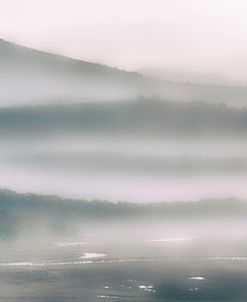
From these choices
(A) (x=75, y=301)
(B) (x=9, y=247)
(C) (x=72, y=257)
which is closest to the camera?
(A) (x=75, y=301)

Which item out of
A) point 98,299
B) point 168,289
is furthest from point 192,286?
point 98,299

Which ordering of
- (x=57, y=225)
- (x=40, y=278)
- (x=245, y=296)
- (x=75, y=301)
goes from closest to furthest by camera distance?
(x=75, y=301) < (x=245, y=296) < (x=40, y=278) < (x=57, y=225)

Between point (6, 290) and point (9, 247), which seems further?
point (9, 247)

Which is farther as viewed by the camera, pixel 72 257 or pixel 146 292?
pixel 72 257

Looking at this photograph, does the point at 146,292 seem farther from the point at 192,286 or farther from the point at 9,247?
the point at 9,247

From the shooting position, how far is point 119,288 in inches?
4481

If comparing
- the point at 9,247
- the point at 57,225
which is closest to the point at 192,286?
the point at 57,225

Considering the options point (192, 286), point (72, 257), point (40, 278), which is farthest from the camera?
point (72, 257)

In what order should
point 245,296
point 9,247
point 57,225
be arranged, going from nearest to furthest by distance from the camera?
point 245,296, point 57,225, point 9,247

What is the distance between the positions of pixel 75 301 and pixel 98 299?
8.62 ft

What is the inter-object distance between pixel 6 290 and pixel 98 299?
15108 mm

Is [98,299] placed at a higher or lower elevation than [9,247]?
lower

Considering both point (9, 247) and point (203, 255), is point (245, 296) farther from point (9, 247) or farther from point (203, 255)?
point (9, 247)

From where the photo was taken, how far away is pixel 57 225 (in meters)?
154
